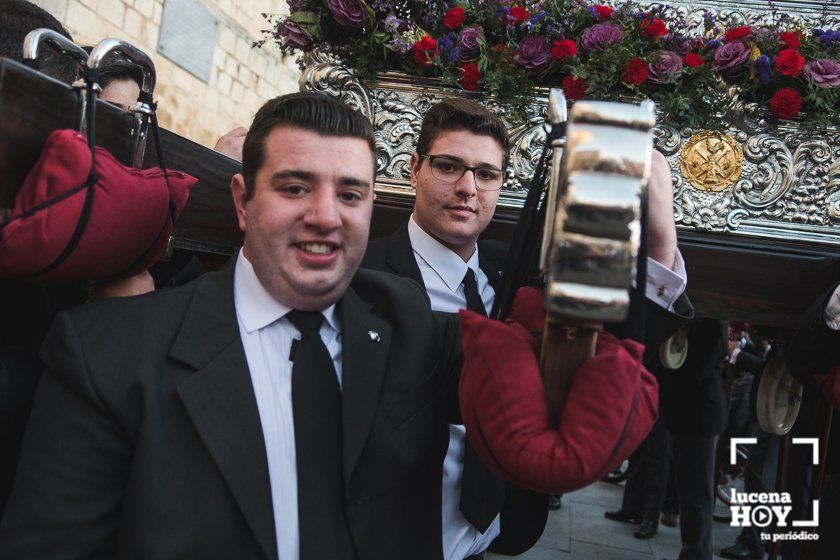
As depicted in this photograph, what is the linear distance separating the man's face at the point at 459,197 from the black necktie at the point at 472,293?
0.09 meters

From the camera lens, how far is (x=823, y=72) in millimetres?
2648

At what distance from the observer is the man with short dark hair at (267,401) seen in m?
1.30

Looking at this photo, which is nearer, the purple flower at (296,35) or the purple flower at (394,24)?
the purple flower at (394,24)

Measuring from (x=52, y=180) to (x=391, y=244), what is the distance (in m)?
1.32

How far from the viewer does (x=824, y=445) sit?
2.94 meters

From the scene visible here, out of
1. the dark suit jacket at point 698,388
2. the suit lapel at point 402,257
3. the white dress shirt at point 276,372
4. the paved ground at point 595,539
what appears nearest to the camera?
the white dress shirt at point 276,372

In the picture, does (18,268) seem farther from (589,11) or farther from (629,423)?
(589,11)

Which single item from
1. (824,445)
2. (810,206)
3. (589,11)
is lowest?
(824,445)

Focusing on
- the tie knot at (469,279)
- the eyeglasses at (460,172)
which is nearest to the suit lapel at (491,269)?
the tie knot at (469,279)

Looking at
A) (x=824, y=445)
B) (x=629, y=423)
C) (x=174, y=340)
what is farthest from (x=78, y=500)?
(x=824, y=445)

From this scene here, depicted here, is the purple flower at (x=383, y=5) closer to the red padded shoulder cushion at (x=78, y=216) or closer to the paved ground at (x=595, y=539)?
the red padded shoulder cushion at (x=78, y=216)

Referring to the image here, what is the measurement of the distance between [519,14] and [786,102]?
39.8 inches

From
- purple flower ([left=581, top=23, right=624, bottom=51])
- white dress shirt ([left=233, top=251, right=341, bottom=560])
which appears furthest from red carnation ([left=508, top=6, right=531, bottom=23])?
white dress shirt ([left=233, top=251, right=341, bottom=560])

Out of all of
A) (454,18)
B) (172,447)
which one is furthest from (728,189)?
(172,447)
